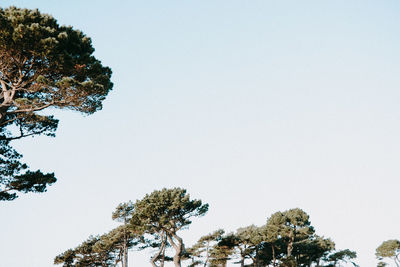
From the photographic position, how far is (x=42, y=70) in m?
12.6

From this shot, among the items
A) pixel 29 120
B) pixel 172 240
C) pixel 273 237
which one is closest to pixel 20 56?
pixel 29 120

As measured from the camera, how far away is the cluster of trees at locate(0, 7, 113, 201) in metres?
11.3

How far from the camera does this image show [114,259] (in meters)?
42.7

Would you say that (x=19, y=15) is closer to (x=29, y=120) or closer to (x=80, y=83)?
(x=80, y=83)

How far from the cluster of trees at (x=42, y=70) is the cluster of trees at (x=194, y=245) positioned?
12005mm

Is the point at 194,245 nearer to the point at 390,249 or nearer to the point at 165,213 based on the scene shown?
A: the point at 165,213

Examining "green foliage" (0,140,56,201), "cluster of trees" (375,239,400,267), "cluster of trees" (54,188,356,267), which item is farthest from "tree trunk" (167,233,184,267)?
"cluster of trees" (375,239,400,267)

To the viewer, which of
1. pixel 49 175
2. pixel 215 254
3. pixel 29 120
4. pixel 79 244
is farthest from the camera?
pixel 79 244

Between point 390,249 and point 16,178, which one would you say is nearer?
point 16,178

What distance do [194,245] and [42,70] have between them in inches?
1175

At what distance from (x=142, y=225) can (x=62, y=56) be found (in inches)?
669

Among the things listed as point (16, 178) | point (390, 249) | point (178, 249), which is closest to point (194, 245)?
point (178, 249)

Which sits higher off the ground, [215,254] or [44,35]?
[44,35]

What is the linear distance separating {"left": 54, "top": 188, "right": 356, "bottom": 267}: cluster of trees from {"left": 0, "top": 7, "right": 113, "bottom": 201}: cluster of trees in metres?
12.0
